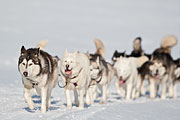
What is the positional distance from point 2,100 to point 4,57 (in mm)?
22795

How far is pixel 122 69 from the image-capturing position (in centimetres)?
1415

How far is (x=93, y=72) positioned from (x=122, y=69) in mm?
2196

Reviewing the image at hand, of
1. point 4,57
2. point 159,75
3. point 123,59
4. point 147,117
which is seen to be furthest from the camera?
point 4,57

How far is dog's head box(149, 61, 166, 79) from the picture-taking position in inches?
621

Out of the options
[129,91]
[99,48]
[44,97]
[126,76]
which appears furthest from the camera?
[99,48]

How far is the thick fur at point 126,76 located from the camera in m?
14.1

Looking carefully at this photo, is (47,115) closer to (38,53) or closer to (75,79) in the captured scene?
(38,53)

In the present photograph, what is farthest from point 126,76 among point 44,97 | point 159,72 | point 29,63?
point 29,63

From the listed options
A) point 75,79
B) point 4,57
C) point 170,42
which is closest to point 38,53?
point 75,79

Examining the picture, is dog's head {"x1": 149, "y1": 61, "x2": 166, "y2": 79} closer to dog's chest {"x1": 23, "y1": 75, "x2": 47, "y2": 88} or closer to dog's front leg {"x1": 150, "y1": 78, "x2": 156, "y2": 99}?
dog's front leg {"x1": 150, "y1": 78, "x2": 156, "y2": 99}

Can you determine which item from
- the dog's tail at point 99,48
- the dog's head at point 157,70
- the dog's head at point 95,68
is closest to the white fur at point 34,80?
the dog's head at point 95,68

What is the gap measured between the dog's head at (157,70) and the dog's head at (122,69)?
179cm

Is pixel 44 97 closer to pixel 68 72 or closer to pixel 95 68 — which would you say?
pixel 68 72

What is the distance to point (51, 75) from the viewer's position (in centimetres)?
922
